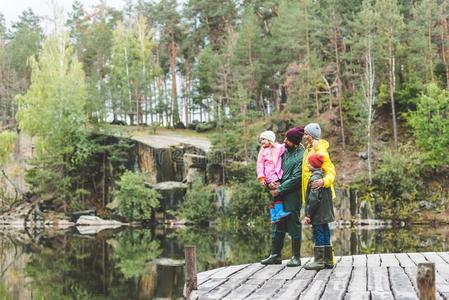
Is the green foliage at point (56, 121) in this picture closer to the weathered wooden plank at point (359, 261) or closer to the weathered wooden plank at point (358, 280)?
the weathered wooden plank at point (359, 261)

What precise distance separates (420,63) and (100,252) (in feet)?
82.0

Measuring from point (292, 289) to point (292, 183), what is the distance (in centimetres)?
198

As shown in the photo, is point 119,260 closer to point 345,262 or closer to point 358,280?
point 345,262

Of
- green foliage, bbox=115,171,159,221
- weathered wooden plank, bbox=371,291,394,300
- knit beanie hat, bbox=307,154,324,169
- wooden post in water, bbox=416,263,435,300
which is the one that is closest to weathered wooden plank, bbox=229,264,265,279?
knit beanie hat, bbox=307,154,324,169

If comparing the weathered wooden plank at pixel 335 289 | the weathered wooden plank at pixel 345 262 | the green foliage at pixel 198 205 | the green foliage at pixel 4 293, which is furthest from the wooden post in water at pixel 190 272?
the green foliage at pixel 198 205

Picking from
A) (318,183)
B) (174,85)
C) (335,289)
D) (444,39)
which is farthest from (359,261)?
(174,85)

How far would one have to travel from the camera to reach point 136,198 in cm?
3316

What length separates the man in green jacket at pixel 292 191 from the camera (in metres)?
7.77

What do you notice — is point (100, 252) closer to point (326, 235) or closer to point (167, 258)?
point (167, 258)

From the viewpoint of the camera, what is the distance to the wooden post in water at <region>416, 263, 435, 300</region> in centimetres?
430

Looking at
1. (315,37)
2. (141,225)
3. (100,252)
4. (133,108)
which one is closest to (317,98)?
(315,37)

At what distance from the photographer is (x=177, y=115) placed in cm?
4744

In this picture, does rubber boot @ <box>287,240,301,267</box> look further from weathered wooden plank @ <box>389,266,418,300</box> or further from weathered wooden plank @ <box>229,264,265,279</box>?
weathered wooden plank @ <box>389,266,418,300</box>

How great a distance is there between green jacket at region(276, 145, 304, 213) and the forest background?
2344 cm
